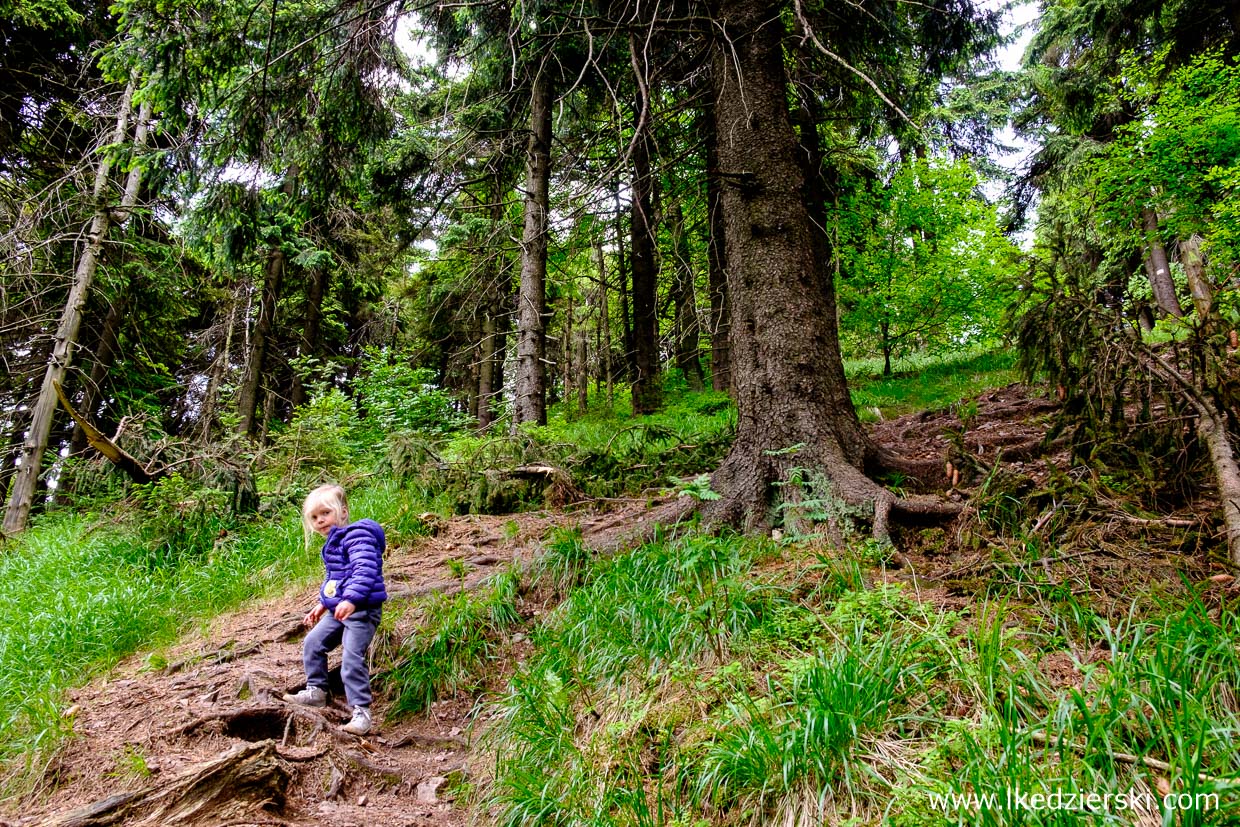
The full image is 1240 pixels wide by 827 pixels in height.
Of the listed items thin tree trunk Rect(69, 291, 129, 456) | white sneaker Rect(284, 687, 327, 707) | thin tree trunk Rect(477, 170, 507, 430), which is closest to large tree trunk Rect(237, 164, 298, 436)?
thin tree trunk Rect(69, 291, 129, 456)

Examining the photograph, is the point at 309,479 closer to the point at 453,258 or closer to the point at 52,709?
the point at 52,709

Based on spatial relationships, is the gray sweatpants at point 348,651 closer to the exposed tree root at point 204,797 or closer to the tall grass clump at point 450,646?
the tall grass clump at point 450,646

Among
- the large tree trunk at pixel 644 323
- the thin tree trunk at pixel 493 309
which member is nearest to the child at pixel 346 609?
the thin tree trunk at pixel 493 309

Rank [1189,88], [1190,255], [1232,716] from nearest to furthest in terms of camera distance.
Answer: [1232,716] → [1190,255] → [1189,88]

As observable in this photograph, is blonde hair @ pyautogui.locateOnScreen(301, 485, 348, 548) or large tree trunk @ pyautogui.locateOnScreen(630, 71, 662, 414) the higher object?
large tree trunk @ pyautogui.locateOnScreen(630, 71, 662, 414)

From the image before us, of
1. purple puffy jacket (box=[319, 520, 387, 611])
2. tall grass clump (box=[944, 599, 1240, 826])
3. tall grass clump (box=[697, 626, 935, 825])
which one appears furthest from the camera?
purple puffy jacket (box=[319, 520, 387, 611])

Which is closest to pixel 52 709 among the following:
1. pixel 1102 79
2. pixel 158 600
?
pixel 158 600

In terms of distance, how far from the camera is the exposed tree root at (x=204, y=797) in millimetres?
2020

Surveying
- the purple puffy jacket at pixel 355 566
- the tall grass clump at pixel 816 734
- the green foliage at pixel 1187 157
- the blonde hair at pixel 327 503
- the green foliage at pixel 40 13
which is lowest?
the tall grass clump at pixel 816 734

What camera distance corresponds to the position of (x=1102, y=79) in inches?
492

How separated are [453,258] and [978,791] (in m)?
13.2

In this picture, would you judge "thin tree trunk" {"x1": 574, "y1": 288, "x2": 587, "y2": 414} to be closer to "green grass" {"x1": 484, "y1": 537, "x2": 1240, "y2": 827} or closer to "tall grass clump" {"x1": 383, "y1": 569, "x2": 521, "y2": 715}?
"tall grass clump" {"x1": 383, "y1": 569, "x2": 521, "y2": 715}

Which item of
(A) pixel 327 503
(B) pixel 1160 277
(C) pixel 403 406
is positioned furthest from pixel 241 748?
(B) pixel 1160 277

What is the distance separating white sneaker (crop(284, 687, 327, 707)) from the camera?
3.02 metres
